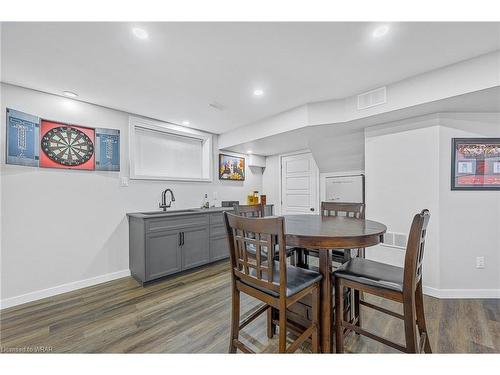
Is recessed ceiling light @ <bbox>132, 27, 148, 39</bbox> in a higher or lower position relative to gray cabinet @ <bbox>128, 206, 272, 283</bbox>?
higher

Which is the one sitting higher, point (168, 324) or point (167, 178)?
point (167, 178)

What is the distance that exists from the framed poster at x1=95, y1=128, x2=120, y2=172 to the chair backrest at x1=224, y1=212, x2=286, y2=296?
2.35 metres

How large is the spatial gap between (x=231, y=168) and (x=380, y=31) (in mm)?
3346

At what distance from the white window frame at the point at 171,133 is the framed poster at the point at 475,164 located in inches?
138

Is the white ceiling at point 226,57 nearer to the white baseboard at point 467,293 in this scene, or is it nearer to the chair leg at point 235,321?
the chair leg at point 235,321

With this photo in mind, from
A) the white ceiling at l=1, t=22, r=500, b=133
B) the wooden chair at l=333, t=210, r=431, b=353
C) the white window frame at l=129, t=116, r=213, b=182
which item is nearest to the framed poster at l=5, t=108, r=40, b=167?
the white ceiling at l=1, t=22, r=500, b=133

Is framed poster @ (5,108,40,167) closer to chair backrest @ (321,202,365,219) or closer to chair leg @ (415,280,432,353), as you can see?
chair backrest @ (321,202,365,219)

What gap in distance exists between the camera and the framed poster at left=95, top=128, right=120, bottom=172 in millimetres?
2848

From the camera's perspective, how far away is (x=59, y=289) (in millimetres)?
2539

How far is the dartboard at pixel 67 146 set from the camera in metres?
2.51

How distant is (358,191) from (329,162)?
0.76 meters

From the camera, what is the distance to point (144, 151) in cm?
338

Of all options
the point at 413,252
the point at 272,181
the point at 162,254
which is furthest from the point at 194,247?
the point at 413,252

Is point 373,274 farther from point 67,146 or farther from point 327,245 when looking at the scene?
point 67,146
